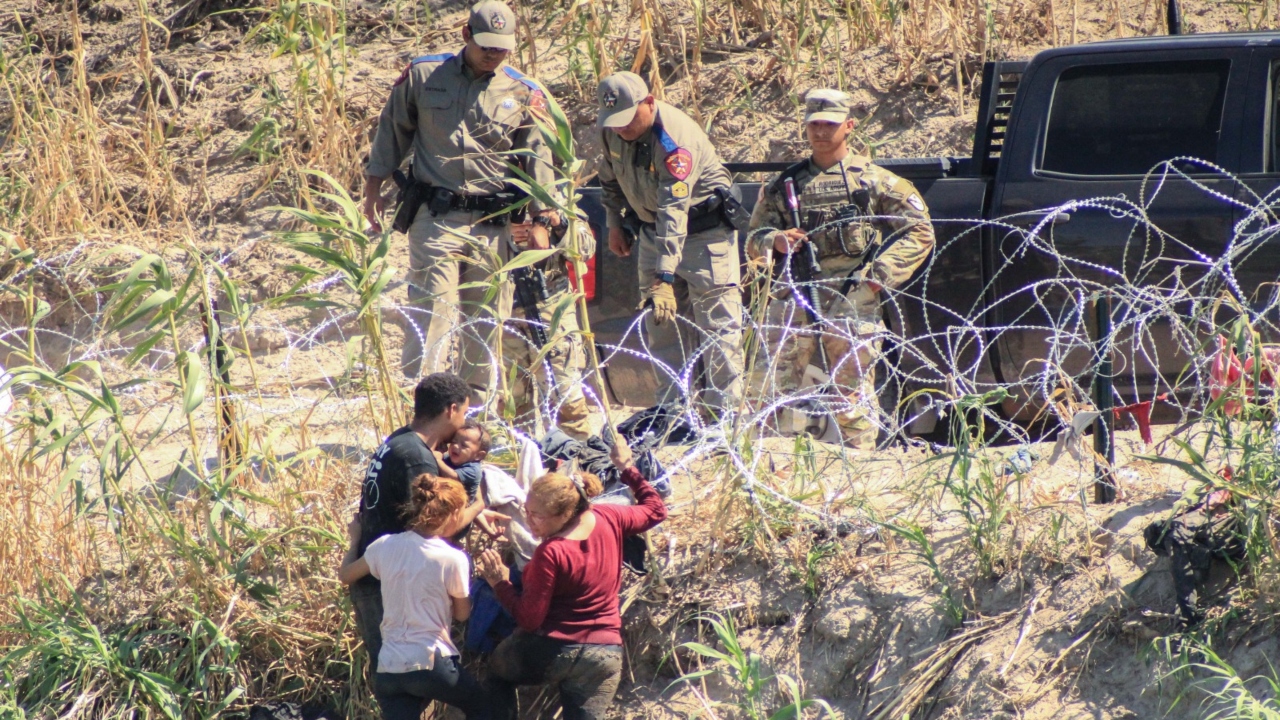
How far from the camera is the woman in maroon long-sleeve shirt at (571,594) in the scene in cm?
388

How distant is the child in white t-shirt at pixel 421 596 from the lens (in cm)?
394

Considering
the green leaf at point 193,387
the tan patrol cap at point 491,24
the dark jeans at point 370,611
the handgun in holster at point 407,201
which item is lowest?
the dark jeans at point 370,611

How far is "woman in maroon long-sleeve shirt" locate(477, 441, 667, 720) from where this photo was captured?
3879 millimetres

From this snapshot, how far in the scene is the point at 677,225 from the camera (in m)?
5.25

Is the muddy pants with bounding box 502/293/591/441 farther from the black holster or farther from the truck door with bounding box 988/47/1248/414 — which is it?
the truck door with bounding box 988/47/1248/414

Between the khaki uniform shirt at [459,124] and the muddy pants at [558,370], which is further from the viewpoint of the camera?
the khaki uniform shirt at [459,124]

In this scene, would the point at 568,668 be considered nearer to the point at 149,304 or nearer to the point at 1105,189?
the point at 149,304

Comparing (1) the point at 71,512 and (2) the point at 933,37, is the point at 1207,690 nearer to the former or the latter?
(1) the point at 71,512

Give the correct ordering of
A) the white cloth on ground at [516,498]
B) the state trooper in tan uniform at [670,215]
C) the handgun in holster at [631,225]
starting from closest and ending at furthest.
Answer: the white cloth on ground at [516,498], the state trooper in tan uniform at [670,215], the handgun in holster at [631,225]

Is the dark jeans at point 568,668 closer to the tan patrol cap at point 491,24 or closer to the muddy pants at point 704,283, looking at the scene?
the muddy pants at point 704,283

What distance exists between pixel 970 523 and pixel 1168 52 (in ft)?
6.80

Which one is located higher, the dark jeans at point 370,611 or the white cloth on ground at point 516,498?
the white cloth on ground at point 516,498

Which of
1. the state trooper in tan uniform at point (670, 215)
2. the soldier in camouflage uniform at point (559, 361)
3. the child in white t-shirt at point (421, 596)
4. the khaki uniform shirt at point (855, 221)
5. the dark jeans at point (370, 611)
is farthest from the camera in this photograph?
the soldier in camouflage uniform at point (559, 361)

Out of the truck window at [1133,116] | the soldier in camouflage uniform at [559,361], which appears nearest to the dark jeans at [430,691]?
the soldier in camouflage uniform at [559,361]
